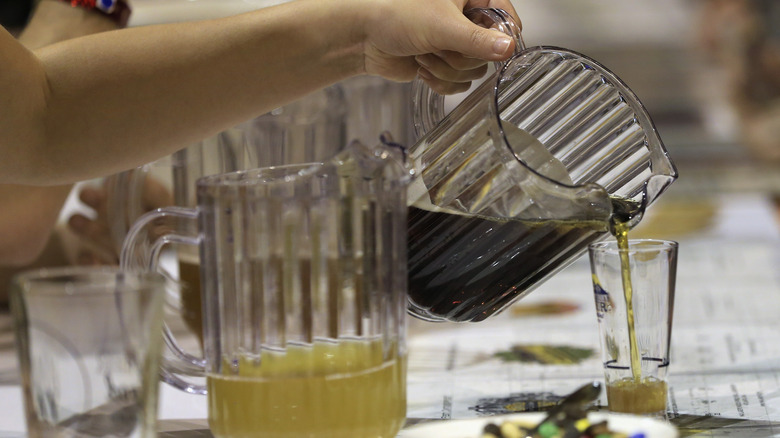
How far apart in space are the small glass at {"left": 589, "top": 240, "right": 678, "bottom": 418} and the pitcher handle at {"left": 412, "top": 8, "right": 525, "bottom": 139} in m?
0.14

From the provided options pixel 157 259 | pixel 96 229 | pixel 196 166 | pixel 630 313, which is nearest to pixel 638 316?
pixel 630 313

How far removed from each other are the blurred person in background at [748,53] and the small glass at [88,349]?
6.21ft

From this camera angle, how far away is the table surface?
54 cm

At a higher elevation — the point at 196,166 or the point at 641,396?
the point at 196,166

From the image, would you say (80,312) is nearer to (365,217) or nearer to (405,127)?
(365,217)

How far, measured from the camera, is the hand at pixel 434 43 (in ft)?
1.73

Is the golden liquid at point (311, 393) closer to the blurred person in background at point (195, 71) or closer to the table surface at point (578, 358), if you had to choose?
the table surface at point (578, 358)

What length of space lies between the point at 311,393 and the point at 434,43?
0.24m

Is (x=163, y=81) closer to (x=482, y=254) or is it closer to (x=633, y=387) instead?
(x=482, y=254)

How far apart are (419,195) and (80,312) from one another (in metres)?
0.21

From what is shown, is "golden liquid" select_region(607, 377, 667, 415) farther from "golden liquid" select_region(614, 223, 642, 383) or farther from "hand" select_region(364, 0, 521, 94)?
"hand" select_region(364, 0, 521, 94)

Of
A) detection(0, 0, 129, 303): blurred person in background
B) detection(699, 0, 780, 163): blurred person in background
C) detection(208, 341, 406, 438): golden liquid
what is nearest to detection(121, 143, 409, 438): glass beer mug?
detection(208, 341, 406, 438): golden liquid

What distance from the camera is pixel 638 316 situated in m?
0.49

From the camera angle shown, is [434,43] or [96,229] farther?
[96,229]
